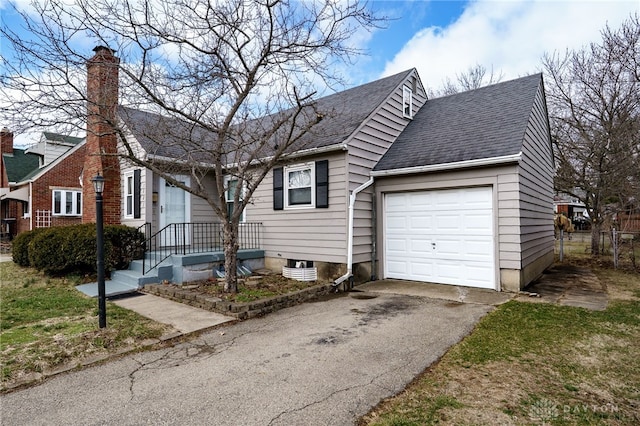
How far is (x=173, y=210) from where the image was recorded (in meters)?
9.96

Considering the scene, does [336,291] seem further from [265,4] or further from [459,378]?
[265,4]

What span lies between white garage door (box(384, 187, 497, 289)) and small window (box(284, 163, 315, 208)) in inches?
76.1

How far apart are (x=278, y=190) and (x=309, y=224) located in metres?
1.37

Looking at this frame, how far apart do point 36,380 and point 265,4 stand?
19.6ft

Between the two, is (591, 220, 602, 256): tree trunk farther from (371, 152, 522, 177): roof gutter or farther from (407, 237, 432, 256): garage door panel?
(371, 152, 522, 177): roof gutter

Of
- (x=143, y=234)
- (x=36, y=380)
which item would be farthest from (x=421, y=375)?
(x=143, y=234)

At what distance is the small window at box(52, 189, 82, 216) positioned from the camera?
1711 centimetres

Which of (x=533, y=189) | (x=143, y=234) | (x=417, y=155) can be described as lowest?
(x=143, y=234)

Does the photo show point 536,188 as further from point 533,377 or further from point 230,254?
point 230,254

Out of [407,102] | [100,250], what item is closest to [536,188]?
[407,102]

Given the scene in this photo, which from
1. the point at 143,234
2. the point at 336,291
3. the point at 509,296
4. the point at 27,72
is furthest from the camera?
the point at 143,234

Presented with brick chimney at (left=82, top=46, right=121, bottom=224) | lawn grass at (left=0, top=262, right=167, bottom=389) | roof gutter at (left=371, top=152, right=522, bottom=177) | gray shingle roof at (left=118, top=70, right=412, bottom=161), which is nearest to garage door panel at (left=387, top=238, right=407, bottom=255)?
roof gutter at (left=371, top=152, right=522, bottom=177)

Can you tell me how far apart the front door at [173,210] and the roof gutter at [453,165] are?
550 centimetres

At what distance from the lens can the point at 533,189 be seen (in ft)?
27.9
